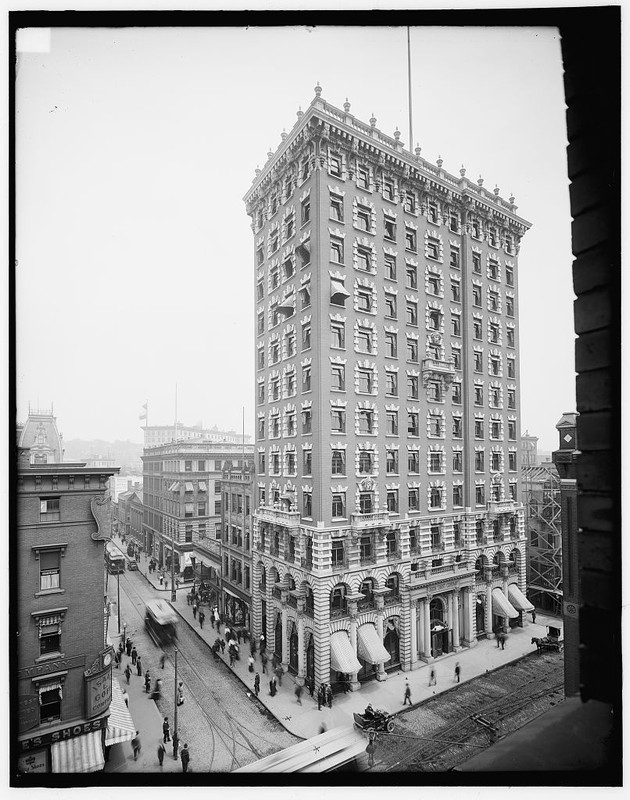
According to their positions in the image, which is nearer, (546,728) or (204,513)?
(546,728)

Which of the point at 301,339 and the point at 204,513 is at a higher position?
the point at 301,339

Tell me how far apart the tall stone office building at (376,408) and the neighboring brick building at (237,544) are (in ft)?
11.9

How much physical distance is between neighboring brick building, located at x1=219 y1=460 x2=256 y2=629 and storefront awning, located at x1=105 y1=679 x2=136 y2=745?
42.3 ft

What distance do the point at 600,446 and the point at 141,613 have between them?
114 feet

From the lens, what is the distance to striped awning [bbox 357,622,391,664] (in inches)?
879

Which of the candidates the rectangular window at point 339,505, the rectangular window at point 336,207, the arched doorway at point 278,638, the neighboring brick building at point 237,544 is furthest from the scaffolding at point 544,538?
the rectangular window at point 336,207

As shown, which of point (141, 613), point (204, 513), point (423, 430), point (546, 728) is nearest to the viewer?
point (546, 728)

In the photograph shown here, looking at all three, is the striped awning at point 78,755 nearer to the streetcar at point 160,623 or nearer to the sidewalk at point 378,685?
the sidewalk at point 378,685

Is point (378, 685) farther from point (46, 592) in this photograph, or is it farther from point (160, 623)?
point (46, 592)

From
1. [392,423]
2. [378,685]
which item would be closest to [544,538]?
[392,423]

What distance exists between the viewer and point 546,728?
4863mm

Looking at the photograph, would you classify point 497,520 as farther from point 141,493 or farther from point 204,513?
point 141,493

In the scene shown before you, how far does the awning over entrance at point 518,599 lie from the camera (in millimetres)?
30672
